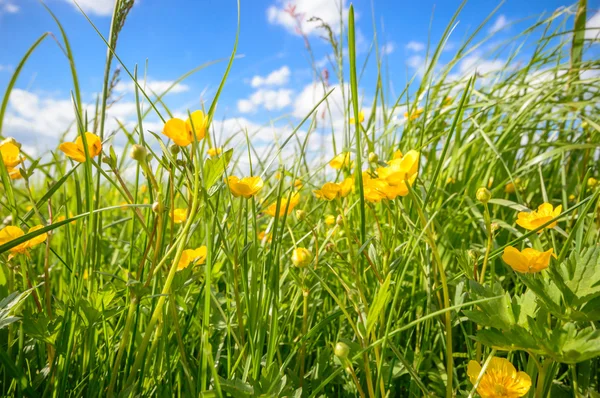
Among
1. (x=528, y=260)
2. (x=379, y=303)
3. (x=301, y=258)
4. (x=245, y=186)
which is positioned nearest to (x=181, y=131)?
(x=245, y=186)

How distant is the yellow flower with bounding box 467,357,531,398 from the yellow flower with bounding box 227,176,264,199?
38 cm

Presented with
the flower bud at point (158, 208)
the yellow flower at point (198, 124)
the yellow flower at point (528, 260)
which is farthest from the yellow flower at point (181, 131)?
the yellow flower at point (528, 260)

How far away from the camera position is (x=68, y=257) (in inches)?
33.4

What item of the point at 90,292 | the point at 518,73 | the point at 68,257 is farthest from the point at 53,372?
the point at 518,73

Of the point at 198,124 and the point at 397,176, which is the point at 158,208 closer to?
the point at 198,124

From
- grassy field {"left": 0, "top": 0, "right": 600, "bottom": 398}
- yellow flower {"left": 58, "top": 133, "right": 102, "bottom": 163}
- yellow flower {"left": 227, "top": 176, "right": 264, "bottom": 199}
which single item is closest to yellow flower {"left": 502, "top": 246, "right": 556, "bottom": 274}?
grassy field {"left": 0, "top": 0, "right": 600, "bottom": 398}

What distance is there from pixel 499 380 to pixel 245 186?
0.43m

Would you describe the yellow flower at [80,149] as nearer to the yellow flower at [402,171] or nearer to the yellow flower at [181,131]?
the yellow flower at [181,131]

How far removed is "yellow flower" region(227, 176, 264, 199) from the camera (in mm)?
617

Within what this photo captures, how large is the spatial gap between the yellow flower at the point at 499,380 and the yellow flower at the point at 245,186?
379 mm

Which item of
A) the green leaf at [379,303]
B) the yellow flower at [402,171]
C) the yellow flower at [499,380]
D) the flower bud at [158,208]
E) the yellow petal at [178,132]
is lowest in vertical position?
the yellow flower at [499,380]

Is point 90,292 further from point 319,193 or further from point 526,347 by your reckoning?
point 526,347

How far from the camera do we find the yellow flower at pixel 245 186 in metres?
0.62

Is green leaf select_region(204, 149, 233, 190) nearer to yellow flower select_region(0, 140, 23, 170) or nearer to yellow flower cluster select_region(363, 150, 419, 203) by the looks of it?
yellow flower cluster select_region(363, 150, 419, 203)
